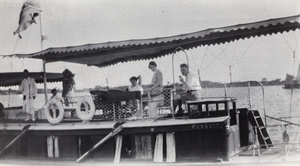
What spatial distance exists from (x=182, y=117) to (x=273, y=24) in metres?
2.96

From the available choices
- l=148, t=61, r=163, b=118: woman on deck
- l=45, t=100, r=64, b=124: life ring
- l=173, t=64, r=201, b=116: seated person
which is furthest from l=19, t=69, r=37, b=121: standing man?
l=173, t=64, r=201, b=116: seated person

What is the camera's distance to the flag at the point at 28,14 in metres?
10.3

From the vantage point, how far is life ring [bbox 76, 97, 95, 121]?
27.0 ft

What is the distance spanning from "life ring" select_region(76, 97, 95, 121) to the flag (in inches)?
164

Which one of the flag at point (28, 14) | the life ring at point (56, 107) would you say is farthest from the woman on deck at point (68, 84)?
the flag at point (28, 14)

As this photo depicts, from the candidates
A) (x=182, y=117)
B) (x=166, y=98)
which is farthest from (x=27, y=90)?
(x=182, y=117)

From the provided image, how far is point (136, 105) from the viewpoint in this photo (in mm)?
8641

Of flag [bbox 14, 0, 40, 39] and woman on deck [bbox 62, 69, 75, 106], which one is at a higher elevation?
flag [bbox 14, 0, 40, 39]

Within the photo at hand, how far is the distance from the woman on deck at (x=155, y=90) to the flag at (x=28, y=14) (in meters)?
4.95

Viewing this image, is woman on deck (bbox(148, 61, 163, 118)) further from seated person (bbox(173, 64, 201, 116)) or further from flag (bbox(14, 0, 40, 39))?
flag (bbox(14, 0, 40, 39))

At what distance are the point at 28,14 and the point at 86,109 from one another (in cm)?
452

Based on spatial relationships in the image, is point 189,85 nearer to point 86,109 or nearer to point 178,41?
point 178,41

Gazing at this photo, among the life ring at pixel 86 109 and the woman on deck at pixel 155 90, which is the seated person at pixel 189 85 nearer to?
the woman on deck at pixel 155 90

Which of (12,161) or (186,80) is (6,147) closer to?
(12,161)
